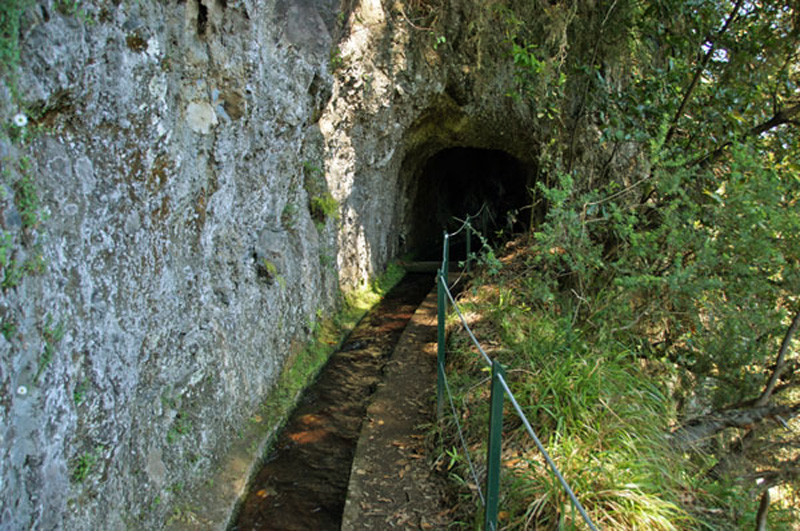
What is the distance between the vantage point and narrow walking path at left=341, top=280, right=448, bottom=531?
3770 mm

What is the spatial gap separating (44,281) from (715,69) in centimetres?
658

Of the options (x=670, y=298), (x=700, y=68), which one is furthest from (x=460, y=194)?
(x=670, y=298)

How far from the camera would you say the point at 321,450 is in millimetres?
4914

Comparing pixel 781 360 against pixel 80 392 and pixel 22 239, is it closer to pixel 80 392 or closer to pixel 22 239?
pixel 80 392

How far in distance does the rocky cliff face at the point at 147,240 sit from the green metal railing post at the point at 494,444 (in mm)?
1993

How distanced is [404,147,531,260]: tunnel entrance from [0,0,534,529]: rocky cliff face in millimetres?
8854

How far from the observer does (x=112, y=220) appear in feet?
9.89

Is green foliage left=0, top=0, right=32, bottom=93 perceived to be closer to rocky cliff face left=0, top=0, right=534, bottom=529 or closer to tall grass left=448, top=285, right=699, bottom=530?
rocky cliff face left=0, top=0, right=534, bottom=529

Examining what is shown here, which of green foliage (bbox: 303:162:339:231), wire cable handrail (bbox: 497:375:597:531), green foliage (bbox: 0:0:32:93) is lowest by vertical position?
wire cable handrail (bbox: 497:375:597:531)

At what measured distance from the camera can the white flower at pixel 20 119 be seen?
95.2 inches

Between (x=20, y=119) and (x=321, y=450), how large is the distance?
11.4 ft

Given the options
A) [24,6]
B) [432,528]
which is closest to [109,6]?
[24,6]

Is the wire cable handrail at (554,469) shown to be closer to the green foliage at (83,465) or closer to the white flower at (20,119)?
the green foliage at (83,465)

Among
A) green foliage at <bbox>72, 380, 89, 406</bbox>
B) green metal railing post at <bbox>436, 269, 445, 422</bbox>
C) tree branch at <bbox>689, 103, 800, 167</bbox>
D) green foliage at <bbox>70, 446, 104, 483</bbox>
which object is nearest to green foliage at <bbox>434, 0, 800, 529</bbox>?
tree branch at <bbox>689, 103, 800, 167</bbox>
